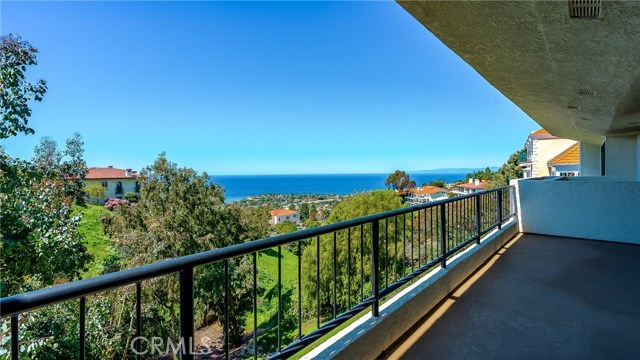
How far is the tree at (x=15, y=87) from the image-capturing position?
6117 mm

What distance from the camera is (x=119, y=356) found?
8.34 m

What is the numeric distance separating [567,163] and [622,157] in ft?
32.9

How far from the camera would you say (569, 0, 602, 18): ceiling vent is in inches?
74.4

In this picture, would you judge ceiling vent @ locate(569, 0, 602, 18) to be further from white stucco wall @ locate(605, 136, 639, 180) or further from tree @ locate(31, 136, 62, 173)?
tree @ locate(31, 136, 62, 173)

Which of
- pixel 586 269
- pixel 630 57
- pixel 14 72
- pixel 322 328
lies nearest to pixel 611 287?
pixel 586 269

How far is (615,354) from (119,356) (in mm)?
10147

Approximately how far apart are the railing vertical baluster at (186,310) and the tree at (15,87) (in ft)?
24.8

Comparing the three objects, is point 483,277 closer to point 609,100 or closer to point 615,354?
point 615,354

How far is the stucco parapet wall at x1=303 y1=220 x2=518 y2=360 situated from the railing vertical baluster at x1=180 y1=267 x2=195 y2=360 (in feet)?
2.39

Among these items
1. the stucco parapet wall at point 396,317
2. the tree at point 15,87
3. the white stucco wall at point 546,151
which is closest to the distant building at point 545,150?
the white stucco wall at point 546,151

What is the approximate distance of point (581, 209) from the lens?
5945 mm

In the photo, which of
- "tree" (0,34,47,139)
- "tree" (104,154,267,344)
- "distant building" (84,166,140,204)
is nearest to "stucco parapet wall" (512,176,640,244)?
"tree" (104,154,267,344)

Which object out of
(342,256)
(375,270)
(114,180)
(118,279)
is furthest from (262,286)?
(114,180)

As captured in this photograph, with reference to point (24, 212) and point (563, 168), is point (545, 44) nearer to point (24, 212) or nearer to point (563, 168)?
point (24, 212)
